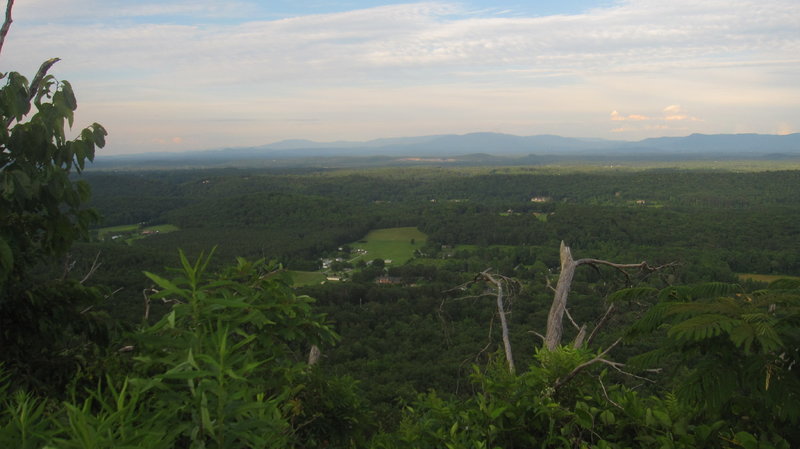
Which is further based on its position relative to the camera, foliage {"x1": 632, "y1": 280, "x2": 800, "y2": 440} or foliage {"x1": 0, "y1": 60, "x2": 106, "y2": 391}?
foliage {"x1": 0, "y1": 60, "x2": 106, "y2": 391}

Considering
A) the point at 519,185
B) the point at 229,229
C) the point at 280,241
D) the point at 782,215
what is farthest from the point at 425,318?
the point at 519,185

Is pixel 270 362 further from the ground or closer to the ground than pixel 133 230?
further from the ground

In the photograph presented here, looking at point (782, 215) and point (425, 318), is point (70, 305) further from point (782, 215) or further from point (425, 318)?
point (782, 215)

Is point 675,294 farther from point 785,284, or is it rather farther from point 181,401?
point 181,401

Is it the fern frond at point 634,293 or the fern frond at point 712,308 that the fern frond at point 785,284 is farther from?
the fern frond at point 634,293

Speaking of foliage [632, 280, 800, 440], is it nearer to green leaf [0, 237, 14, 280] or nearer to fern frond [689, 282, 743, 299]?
fern frond [689, 282, 743, 299]

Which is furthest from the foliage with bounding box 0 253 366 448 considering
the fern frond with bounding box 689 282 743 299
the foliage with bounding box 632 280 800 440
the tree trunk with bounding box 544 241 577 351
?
the tree trunk with bounding box 544 241 577 351

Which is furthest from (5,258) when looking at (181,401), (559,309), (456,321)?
(456,321)
